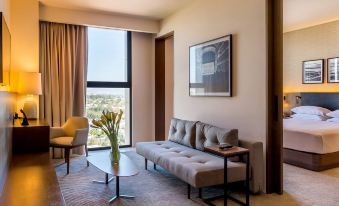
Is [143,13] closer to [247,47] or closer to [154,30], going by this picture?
[154,30]

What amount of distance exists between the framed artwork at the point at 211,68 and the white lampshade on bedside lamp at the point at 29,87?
2471 mm

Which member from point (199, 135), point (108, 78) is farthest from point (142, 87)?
point (199, 135)

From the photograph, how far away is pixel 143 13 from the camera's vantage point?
17.3ft

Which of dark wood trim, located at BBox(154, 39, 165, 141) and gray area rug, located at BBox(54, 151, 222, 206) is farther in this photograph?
dark wood trim, located at BBox(154, 39, 165, 141)

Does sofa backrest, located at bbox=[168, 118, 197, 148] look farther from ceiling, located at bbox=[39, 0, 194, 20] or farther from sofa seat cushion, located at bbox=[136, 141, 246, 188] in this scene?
ceiling, located at bbox=[39, 0, 194, 20]

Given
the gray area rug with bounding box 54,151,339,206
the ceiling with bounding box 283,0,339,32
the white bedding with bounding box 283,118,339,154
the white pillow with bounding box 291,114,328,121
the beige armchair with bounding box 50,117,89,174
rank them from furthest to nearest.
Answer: the white pillow with bounding box 291,114,328,121
the ceiling with bounding box 283,0,339,32
the beige armchair with bounding box 50,117,89,174
the white bedding with bounding box 283,118,339,154
the gray area rug with bounding box 54,151,339,206

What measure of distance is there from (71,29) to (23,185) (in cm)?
384

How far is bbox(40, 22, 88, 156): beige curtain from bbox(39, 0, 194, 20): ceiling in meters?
0.50

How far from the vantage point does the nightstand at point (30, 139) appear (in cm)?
310

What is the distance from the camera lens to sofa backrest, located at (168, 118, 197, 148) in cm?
396

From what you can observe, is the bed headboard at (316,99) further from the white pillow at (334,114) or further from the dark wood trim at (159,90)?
the dark wood trim at (159,90)

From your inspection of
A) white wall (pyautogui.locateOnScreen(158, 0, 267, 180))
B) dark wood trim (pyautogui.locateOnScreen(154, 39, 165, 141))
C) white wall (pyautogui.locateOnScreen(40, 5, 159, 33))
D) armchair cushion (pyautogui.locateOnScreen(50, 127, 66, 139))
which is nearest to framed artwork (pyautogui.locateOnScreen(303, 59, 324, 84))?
white wall (pyautogui.locateOnScreen(158, 0, 267, 180))

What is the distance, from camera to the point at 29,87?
418 centimetres

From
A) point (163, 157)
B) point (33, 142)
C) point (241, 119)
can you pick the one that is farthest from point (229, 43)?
point (33, 142)
